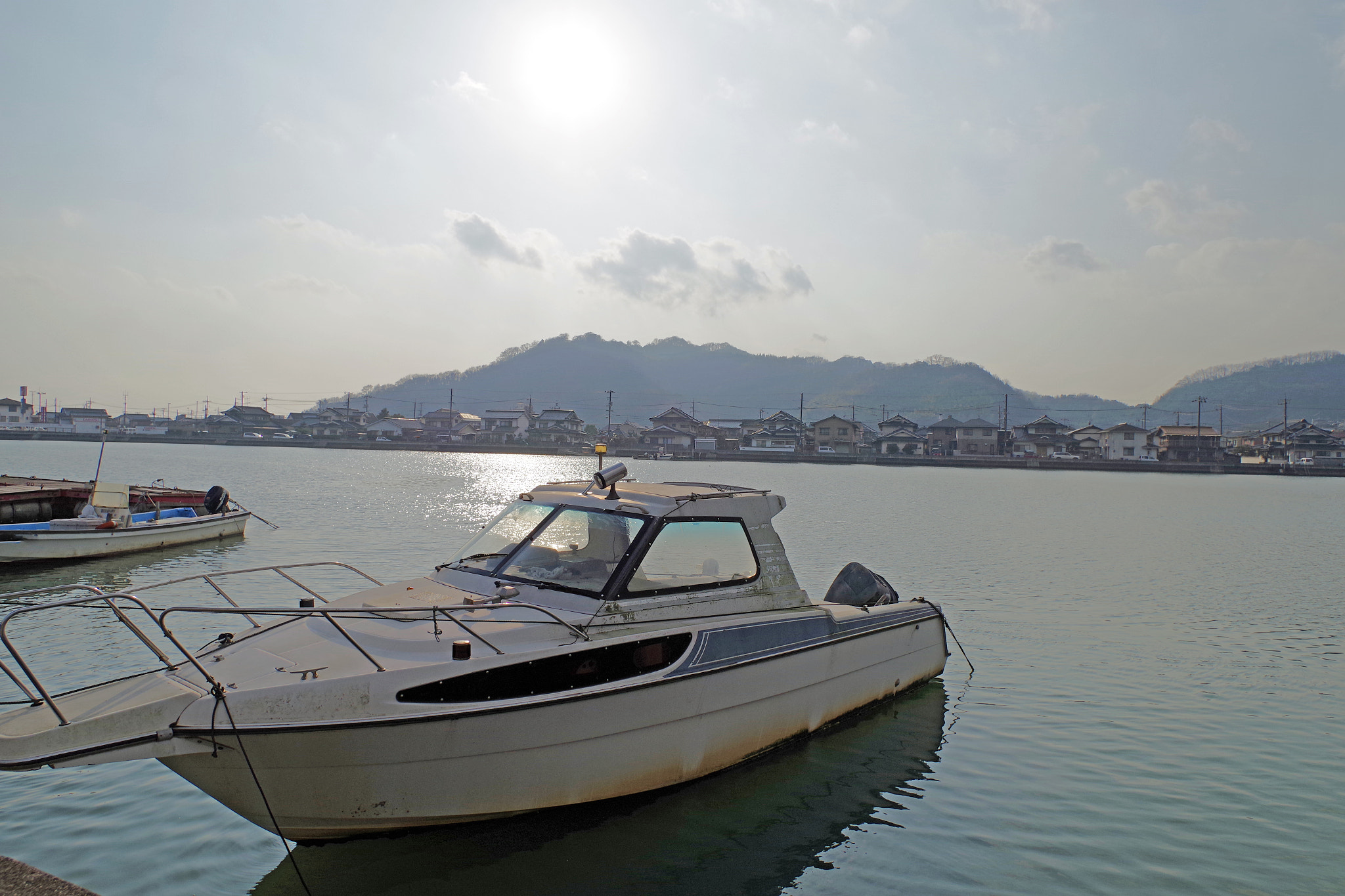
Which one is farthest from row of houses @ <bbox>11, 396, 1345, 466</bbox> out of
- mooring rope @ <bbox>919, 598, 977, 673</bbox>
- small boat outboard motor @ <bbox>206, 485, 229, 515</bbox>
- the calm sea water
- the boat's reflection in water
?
the boat's reflection in water

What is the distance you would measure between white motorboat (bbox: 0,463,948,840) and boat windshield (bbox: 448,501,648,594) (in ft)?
0.07

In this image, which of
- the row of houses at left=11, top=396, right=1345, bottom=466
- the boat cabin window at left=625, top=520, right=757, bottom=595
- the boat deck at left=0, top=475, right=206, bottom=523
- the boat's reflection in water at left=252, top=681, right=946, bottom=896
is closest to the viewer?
the boat's reflection in water at left=252, top=681, right=946, bottom=896

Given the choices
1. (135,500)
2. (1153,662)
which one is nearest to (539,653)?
(1153,662)

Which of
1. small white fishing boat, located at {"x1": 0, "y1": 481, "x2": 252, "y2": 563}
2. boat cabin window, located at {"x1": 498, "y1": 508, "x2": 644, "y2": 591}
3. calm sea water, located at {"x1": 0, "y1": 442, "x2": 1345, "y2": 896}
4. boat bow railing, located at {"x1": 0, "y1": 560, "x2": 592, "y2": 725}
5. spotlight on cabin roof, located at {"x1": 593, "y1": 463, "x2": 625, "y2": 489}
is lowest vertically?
calm sea water, located at {"x1": 0, "y1": 442, "x2": 1345, "y2": 896}

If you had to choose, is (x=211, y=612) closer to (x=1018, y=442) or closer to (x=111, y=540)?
(x=111, y=540)

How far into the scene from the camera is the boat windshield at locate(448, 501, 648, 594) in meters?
6.91

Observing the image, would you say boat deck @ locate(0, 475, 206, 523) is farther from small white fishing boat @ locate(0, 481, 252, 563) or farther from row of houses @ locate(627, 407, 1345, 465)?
row of houses @ locate(627, 407, 1345, 465)

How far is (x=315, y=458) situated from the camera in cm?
9081

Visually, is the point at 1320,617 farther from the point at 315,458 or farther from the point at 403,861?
the point at 315,458

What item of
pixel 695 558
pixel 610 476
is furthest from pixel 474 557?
pixel 695 558

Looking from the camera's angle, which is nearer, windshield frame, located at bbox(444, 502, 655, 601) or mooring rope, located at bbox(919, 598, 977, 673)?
windshield frame, located at bbox(444, 502, 655, 601)

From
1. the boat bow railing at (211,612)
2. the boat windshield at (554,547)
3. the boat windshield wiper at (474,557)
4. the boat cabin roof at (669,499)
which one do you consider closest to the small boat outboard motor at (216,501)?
the boat windshield wiper at (474,557)

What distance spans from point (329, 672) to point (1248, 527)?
4009 cm

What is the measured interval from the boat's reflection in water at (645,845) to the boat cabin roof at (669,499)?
7.65 feet
